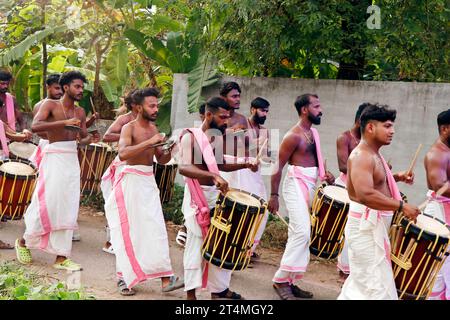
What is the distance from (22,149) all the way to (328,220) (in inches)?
191

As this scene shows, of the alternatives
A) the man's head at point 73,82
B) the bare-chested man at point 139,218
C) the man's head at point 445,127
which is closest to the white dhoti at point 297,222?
the bare-chested man at point 139,218

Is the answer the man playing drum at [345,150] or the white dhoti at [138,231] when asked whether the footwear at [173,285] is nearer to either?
the white dhoti at [138,231]

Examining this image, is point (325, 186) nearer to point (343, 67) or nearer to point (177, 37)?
point (343, 67)

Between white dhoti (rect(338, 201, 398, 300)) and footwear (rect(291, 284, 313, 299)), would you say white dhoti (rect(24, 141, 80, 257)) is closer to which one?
footwear (rect(291, 284, 313, 299))

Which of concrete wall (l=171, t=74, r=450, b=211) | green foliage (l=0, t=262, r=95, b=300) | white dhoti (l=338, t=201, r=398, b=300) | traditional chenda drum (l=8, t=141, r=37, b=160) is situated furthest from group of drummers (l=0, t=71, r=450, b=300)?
concrete wall (l=171, t=74, r=450, b=211)

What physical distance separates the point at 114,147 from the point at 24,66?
500 cm

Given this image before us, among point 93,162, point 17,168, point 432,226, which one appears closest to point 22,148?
point 93,162

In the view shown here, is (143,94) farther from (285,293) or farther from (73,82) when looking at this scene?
(285,293)

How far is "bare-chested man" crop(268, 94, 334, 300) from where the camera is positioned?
7.83m

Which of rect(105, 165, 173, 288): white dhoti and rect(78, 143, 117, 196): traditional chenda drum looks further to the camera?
rect(78, 143, 117, 196): traditional chenda drum

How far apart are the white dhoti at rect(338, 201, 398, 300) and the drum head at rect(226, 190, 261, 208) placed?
40.2 inches

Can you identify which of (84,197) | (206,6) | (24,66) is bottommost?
(84,197)
